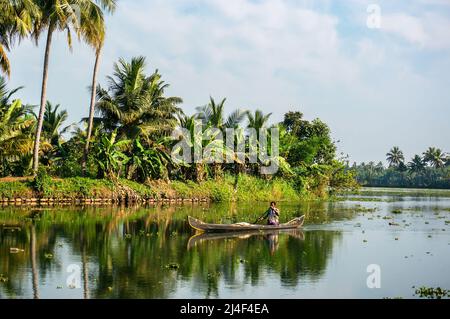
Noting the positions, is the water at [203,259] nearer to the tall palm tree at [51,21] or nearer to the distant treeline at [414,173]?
the tall palm tree at [51,21]

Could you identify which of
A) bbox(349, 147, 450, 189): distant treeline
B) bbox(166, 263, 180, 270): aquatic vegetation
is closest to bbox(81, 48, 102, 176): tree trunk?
bbox(166, 263, 180, 270): aquatic vegetation

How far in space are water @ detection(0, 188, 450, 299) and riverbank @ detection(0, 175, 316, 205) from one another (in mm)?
5475

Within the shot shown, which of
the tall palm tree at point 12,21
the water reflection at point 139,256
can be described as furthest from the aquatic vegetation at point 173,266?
the tall palm tree at point 12,21

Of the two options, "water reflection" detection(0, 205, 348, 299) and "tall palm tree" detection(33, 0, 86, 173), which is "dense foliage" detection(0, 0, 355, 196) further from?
"water reflection" detection(0, 205, 348, 299)

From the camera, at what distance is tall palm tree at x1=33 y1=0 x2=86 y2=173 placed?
1247 inches

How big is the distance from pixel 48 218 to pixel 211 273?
12483 mm

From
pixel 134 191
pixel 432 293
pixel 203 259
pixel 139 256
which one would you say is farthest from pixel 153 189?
pixel 432 293

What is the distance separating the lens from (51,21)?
104ft

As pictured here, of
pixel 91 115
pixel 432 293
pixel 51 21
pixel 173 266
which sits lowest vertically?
pixel 432 293

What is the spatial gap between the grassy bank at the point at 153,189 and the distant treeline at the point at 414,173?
A: 6686 centimetres

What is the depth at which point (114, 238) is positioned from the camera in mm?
19688

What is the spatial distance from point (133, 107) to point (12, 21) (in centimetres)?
1181

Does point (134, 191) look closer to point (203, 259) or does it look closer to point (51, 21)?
point (51, 21)
